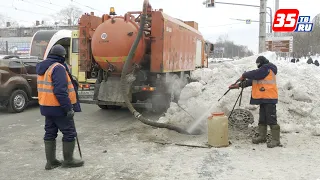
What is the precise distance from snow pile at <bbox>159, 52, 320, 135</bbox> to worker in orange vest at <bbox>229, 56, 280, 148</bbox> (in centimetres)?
105

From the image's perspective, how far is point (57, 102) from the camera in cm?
512

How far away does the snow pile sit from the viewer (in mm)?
7930

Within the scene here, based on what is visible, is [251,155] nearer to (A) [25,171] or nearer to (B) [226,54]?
(A) [25,171]

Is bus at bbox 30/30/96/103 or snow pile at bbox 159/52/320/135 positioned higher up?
bus at bbox 30/30/96/103

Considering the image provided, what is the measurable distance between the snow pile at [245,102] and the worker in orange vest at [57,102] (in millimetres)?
3266

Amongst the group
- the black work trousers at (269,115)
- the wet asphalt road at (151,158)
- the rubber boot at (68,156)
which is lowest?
the wet asphalt road at (151,158)

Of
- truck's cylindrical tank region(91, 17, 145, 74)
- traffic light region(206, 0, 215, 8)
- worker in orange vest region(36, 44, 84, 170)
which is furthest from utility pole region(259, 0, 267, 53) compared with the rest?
worker in orange vest region(36, 44, 84, 170)

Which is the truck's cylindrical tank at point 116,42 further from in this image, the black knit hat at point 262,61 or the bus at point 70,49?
the black knit hat at point 262,61

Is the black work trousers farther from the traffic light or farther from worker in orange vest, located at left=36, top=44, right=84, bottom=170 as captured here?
the traffic light

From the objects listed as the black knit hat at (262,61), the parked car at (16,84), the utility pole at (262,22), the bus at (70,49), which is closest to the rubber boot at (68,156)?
the black knit hat at (262,61)

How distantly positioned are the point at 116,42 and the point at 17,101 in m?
4.42

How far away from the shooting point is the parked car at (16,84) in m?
10.5

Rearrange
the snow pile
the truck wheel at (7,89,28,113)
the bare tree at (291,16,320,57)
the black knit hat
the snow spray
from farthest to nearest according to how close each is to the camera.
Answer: the bare tree at (291,16,320,57) → the truck wheel at (7,89,28,113) → the snow pile → the snow spray → the black knit hat

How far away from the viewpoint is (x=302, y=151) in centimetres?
618
